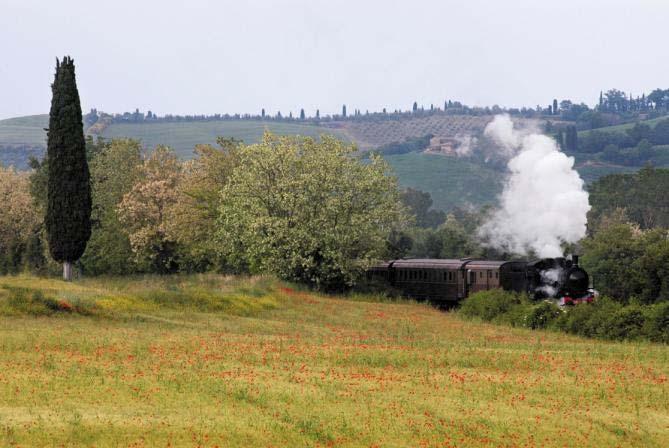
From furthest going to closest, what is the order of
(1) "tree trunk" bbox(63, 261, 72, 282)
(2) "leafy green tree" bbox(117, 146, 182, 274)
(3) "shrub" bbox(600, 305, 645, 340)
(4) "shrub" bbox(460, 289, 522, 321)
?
(2) "leafy green tree" bbox(117, 146, 182, 274)
(1) "tree trunk" bbox(63, 261, 72, 282)
(4) "shrub" bbox(460, 289, 522, 321)
(3) "shrub" bbox(600, 305, 645, 340)

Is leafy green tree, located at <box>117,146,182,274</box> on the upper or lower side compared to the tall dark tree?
lower

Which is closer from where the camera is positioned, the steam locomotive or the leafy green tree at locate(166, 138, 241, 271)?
the steam locomotive

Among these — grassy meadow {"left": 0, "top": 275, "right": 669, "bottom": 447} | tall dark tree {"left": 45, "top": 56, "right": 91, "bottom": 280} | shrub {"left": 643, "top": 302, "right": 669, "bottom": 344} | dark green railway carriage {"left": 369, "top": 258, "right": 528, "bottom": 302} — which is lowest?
dark green railway carriage {"left": 369, "top": 258, "right": 528, "bottom": 302}

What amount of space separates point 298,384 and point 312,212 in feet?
150

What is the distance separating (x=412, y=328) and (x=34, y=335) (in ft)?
66.9

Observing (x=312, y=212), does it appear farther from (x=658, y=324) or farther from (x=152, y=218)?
(x=658, y=324)

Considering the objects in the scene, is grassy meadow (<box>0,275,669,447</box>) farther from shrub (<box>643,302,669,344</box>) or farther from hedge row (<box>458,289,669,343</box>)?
shrub (<box>643,302,669,344</box>)

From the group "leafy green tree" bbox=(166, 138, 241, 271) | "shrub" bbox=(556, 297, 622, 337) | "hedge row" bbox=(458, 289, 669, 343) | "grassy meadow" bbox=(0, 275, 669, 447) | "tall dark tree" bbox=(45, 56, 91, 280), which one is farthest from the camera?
"leafy green tree" bbox=(166, 138, 241, 271)

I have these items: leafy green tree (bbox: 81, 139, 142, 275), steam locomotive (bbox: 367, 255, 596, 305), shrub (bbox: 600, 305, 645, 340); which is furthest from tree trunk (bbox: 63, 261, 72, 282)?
shrub (bbox: 600, 305, 645, 340)

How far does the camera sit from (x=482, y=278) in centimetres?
6619

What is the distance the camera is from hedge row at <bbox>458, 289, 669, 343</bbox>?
1802 inches

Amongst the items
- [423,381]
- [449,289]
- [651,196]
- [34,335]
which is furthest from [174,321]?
[651,196]

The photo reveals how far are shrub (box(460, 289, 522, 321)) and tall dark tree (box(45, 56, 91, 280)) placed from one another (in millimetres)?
25132

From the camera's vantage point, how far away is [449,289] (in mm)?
69875
